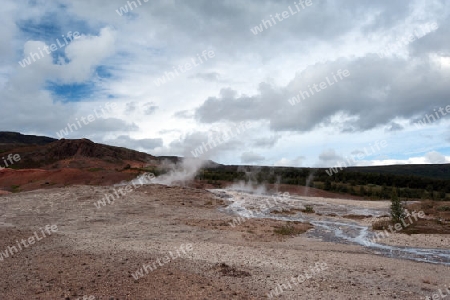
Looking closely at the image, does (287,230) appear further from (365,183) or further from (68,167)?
(68,167)

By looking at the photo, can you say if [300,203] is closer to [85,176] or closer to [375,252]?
[375,252]

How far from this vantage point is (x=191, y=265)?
11.9 meters

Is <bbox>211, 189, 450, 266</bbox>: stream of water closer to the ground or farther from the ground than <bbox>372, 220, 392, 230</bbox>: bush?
farther from the ground

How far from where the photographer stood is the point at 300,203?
1302 inches

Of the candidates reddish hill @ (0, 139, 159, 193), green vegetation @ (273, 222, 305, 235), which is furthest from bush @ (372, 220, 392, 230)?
reddish hill @ (0, 139, 159, 193)

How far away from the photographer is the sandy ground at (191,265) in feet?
30.9

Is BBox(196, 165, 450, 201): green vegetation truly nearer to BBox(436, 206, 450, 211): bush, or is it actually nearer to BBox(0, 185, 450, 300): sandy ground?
BBox(436, 206, 450, 211): bush

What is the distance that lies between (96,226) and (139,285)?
1171 centimetres

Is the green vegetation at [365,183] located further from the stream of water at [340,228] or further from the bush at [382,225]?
the bush at [382,225]

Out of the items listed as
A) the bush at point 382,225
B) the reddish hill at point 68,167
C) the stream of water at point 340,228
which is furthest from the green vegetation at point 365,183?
the bush at point 382,225

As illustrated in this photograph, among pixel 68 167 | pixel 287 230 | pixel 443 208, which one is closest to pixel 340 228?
pixel 287 230

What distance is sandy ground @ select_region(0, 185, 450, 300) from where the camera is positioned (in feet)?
30.9

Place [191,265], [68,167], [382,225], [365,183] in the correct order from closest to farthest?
[191,265] < [382,225] < [365,183] < [68,167]

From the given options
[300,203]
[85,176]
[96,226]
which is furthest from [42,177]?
[300,203]
